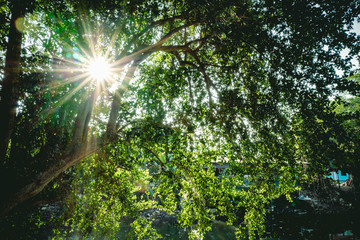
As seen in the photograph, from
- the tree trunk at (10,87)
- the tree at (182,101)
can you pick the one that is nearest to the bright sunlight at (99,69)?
the tree at (182,101)

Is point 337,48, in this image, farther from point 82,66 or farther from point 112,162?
point 112,162

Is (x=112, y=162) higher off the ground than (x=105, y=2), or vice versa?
(x=105, y=2)

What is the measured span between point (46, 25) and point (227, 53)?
267 inches

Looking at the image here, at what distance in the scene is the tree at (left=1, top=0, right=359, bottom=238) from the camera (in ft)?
17.2

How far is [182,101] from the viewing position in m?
8.94

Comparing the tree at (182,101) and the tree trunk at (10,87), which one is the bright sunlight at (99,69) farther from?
the tree trunk at (10,87)

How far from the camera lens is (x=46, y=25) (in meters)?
6.68

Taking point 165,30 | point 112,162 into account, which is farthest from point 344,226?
point 165,30

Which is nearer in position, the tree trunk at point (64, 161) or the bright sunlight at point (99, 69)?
the tree trunk at point (64, 161)

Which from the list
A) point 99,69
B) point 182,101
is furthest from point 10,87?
point 182,101

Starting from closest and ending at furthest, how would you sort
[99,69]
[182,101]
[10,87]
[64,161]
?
[10,87], [64,161], [99,69], [182,101]

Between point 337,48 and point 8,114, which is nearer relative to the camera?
point 8,114

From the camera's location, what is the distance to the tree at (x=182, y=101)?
17.2 feet

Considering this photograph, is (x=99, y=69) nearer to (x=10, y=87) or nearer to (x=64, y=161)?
(x=10, y=87)
